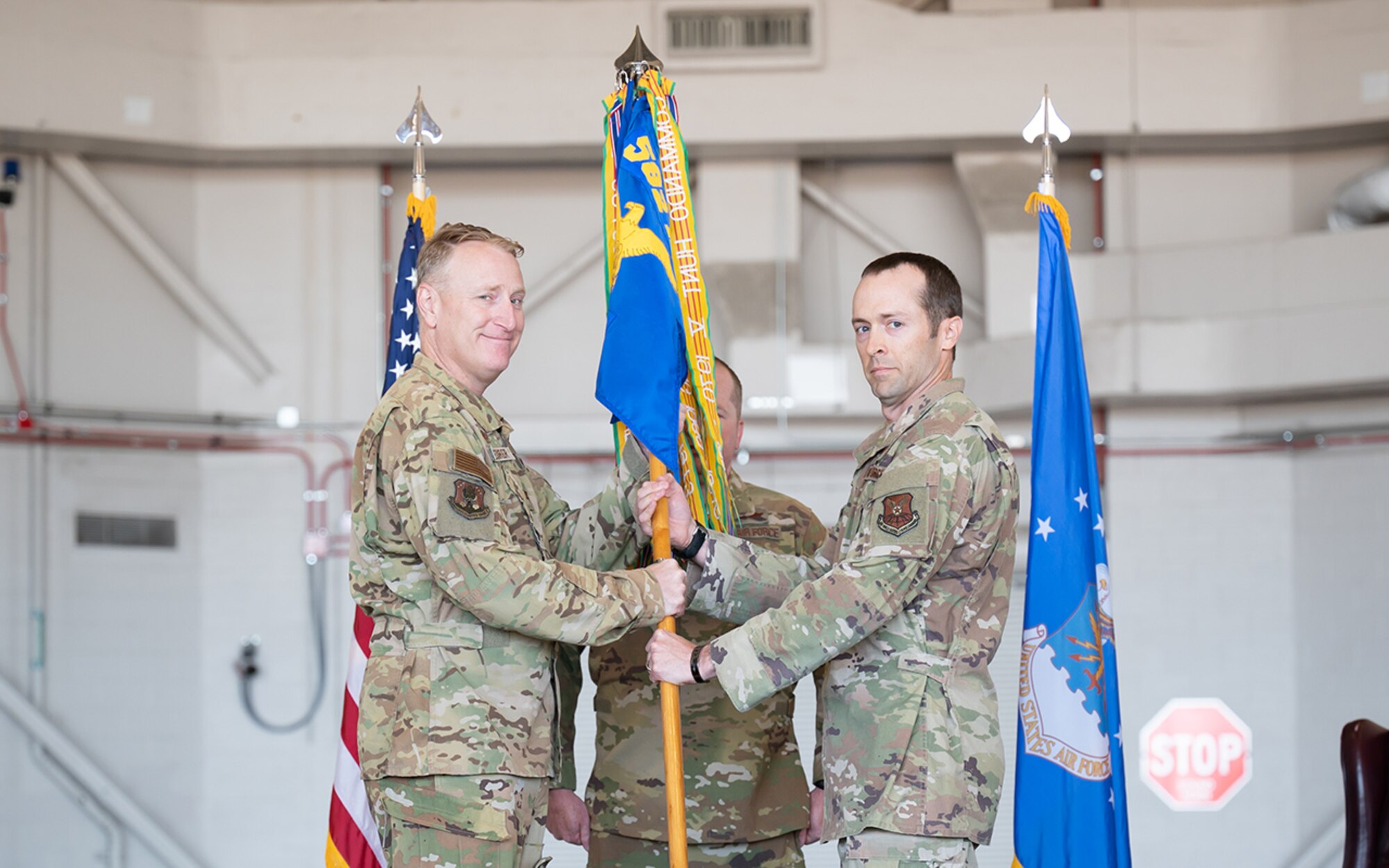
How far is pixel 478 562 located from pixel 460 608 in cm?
13

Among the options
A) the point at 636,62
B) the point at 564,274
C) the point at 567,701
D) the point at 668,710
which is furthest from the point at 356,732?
the point at 564,274

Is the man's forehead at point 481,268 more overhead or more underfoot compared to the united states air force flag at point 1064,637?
more overhead

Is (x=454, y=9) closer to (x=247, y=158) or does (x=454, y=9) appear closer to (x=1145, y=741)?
(x=247, y=158)

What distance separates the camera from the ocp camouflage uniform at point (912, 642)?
2.63 meters

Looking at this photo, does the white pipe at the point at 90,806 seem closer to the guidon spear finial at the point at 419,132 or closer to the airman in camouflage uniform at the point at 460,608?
the guidon spear finial at the point at 419,132

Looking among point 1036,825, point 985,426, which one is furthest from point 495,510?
point 1036,825

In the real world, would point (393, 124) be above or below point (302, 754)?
above

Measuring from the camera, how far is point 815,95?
6.11m

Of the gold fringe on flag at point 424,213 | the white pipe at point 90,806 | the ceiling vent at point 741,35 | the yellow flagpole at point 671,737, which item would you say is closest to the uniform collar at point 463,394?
the yellow flagpole at point 671,737

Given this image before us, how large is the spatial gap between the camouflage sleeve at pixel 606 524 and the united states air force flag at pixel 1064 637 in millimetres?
978

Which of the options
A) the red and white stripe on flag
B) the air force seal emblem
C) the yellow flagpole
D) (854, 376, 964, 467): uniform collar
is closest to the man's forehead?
the yellow flagpole

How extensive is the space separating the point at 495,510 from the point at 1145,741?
15.1ft

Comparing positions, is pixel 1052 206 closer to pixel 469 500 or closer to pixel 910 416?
pixel 910 416

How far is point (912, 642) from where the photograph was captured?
271 cm
